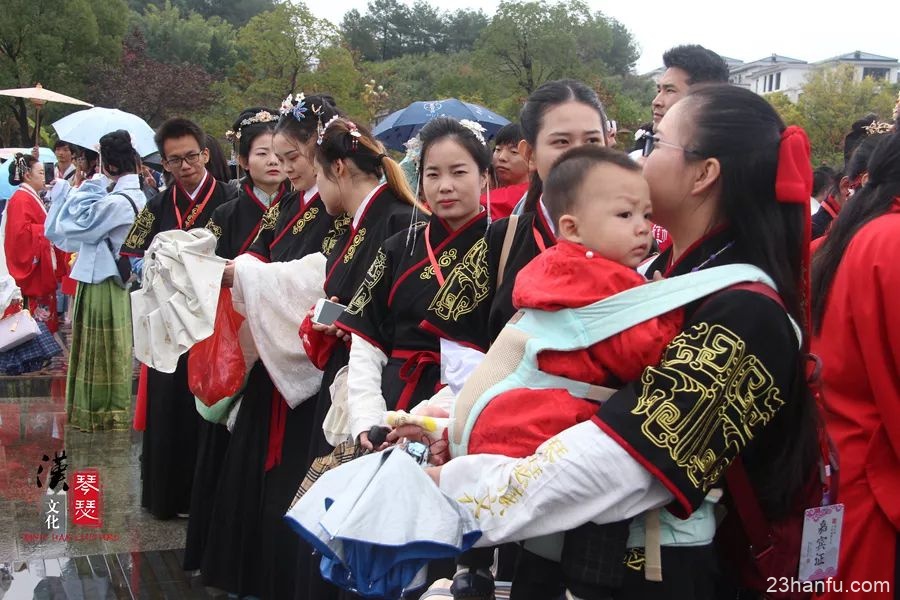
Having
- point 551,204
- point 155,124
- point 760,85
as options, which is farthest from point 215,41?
point 760,85

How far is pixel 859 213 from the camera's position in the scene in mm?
2498

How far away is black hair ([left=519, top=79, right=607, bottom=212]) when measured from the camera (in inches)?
114

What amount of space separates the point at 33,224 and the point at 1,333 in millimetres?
1402

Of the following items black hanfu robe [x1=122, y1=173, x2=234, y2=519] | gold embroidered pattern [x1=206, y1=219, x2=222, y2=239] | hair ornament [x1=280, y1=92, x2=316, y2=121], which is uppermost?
hair ornament [x1=280, y1=92, x2=316, y2=121]

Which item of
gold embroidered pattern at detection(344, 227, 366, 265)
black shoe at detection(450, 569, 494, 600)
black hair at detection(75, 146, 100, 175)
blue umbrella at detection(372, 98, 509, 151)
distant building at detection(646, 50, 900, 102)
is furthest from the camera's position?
distant building at detection(646, 50, 900, 102)

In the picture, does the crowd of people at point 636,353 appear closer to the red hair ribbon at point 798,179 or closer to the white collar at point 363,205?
the red hair ribbon at point 798,179

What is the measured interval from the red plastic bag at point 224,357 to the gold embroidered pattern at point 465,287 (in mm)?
1514

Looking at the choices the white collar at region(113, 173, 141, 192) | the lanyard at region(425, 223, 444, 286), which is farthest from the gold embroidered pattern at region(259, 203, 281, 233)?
the white collar at region(113, 173, 141, 192)

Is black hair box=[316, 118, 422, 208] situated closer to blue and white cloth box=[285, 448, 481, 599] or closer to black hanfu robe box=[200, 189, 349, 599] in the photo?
black hanfu robe box=[200, 189, 349, 599]

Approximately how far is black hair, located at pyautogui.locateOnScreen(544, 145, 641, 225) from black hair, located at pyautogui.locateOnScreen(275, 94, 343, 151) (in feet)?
→ 7.31

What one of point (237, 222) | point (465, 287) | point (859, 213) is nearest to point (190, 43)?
point (237, 222)

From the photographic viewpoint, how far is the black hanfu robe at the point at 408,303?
3137mm

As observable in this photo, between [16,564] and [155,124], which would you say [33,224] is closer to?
[16,564]

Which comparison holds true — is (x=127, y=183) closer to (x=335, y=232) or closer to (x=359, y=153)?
(x=335, y=232)
